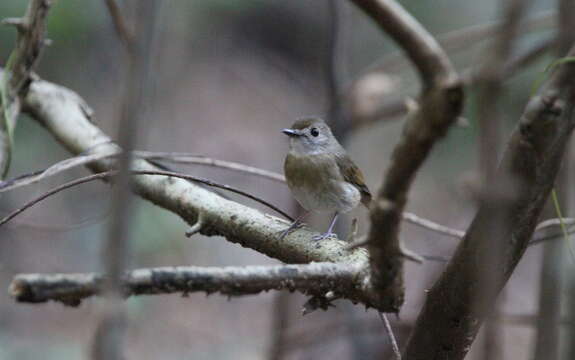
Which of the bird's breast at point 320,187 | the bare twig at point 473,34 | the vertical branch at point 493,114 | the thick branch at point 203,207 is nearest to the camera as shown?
the vertical branch at point 493,114

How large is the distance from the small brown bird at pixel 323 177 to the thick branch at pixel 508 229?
2.10 metres

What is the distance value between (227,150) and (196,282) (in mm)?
7761

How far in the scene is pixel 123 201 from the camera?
2.72ft

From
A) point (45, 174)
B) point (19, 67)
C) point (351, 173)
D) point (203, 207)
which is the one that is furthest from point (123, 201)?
point (351, 173)

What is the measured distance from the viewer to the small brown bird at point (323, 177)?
387 centimetres

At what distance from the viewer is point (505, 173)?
98 centimetres

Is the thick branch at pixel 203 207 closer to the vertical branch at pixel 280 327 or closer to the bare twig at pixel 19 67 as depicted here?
the bare twig at pixel 19 67

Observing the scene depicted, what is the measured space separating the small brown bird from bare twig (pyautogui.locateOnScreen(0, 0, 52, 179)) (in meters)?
1.48

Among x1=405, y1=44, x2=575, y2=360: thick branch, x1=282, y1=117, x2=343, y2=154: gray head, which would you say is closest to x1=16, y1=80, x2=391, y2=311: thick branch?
x1=405, y1=44, x2=575, y2=360: thick branch

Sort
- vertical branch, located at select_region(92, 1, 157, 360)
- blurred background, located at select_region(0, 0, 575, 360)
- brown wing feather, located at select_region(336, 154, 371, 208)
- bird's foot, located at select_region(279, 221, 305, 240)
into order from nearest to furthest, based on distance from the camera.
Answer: vertical branch, located at select_region(92, 1, 157, 360), bird's foot, located at select_region(279, 221, 305, 240), brown wing feather, located at select_region(336, 154, 371, 208), blurred background, located at select_region(0, 0, 575, 360)

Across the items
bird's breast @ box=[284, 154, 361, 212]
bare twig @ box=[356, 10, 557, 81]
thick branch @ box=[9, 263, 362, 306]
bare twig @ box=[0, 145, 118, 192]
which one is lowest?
thick branch @ box=[9, 263, 362, 306]

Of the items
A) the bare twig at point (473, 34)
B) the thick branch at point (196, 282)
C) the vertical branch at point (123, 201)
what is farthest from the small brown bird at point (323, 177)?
the vertical branch at point (123, 201)

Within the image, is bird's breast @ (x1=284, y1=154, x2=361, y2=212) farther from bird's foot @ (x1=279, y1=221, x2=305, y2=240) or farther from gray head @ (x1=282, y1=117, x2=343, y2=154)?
bird's foot @ (x1=279, y1=221, x2=305, y2=240)

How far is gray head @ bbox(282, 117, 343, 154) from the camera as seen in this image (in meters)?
4.13
